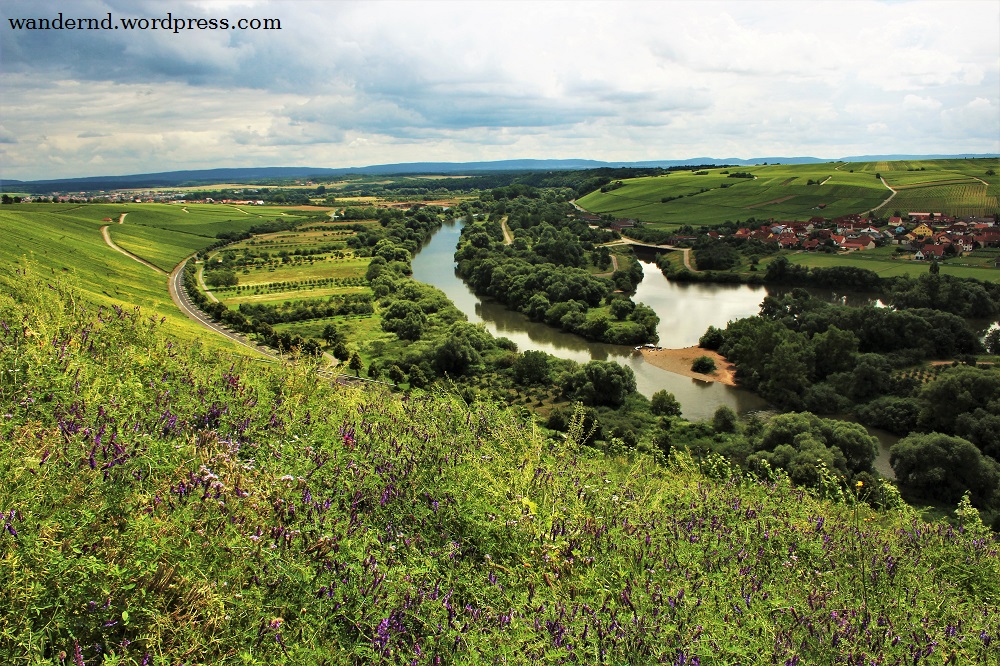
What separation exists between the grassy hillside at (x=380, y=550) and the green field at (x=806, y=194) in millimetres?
105946

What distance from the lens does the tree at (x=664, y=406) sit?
31.6 meters

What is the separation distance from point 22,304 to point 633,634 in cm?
942

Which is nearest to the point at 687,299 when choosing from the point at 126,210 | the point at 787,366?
the point at 787,366

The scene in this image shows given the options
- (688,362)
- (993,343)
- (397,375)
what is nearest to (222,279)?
Answer: (397,375)

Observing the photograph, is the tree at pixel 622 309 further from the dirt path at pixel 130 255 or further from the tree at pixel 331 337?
the dirt path at pixel 130 255

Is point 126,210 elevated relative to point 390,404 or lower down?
elevated

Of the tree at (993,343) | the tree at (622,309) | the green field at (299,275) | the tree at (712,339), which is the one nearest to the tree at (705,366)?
the tree at (712,339)

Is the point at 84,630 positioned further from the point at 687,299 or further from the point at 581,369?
the point at 687,299

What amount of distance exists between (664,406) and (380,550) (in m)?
28.8

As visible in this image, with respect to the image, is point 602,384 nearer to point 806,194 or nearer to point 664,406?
point 664,406

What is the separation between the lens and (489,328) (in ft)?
176

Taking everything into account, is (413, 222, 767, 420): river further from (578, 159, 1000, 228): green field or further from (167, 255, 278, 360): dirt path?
(578, 159, 1000, 228): green field

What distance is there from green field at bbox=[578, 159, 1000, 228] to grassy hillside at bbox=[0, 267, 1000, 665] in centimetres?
10595

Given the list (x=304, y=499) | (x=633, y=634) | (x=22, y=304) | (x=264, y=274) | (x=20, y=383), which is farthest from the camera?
(x=264, y=274)
